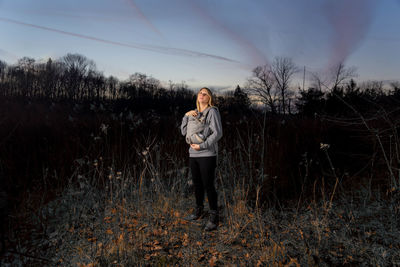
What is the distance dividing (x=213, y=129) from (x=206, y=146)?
0.86ft

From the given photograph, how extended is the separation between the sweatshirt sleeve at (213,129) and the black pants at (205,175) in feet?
0.75

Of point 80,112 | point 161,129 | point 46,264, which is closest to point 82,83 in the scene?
point 80,112

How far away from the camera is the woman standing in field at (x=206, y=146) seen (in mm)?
3535

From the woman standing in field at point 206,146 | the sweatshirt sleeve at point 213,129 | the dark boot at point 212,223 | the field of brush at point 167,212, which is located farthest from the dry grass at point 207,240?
the sweatshirt sleeve at point 213,129

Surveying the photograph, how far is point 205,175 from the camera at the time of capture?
3.60 meters

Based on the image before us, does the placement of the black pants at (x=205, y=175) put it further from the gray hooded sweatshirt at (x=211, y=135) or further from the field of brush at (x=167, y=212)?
the field of brush at (x=167, y=212)

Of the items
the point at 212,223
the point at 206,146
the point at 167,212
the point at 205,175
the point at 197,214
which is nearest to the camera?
the point at 206,146

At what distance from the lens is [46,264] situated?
133 inches

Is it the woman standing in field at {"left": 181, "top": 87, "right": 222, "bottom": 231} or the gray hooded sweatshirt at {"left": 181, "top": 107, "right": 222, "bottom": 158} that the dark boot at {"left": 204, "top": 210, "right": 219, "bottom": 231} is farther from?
the gray hooded sweatshirt at {"left": 181, "top": 107, "right": 222, "bottom": 158}

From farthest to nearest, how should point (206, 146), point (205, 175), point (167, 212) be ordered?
point (167, 212) < point (205, 175) < point (206, 146)

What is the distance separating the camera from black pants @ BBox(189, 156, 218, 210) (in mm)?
3572

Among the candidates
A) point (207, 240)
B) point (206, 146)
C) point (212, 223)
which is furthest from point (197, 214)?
point (206, 146)

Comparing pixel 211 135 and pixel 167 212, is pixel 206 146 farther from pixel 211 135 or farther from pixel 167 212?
pixel 167 212

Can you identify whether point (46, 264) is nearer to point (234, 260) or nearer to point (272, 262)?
point (234, 260)
